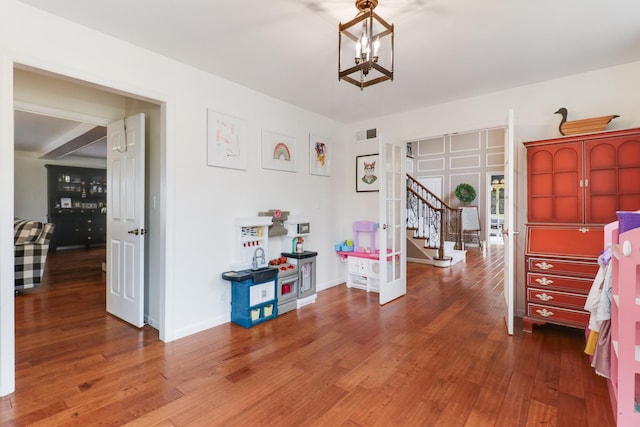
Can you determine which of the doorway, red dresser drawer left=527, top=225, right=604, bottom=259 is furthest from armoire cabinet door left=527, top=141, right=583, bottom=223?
the doorway

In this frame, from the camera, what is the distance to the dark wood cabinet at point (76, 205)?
24.8 ft

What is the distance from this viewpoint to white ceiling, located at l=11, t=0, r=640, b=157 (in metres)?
2.02

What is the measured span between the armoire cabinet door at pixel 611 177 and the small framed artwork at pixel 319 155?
2.87 metres

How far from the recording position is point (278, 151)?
12.4 feet

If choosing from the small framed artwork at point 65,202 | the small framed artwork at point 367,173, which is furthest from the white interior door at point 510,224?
the small framed artwork at point 65,202

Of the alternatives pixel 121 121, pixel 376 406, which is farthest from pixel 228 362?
pixel 121 121

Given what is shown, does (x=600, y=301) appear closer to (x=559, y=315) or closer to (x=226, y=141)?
(x=559, y=315)

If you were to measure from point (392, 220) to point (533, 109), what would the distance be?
1.92 m

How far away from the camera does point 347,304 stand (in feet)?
12.4

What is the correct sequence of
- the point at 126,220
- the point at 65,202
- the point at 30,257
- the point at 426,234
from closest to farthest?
the point at 126,220 < the point at 30,257 < the point at 426,234 < the point at 65,202

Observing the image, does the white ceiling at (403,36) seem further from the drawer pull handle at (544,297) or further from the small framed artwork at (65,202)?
the small framed artwork at (65,202)

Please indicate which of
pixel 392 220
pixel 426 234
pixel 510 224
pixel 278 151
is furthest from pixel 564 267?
pixel 426 234

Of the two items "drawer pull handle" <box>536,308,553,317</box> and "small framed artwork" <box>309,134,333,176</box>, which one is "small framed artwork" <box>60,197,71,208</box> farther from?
"drawer pull handle" <box>536,308,553,317</box>

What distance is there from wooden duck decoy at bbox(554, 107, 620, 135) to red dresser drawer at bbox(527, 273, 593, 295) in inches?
53.4
